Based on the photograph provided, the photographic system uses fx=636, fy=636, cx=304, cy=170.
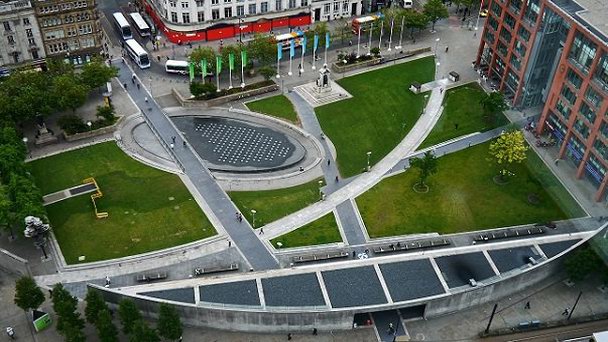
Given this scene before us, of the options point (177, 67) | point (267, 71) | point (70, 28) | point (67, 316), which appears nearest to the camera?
point (67, 316)

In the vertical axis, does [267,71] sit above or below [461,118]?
above

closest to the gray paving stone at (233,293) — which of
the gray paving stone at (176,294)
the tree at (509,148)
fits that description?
the gray paving stone at (176,294)

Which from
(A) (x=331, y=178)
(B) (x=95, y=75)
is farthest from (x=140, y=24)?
(A) (x=331, y=178)

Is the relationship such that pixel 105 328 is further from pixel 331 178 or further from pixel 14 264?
pixel 331 178

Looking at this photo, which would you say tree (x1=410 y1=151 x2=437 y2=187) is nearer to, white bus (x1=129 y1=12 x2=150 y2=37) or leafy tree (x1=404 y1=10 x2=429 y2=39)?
leafy tree (x1=404 y1=10 x2=429 y2=39)

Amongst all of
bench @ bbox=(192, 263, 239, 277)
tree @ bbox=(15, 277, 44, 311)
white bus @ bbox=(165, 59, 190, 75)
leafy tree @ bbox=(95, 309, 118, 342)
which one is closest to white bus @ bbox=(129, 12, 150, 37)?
white bus @ bbox=(165, 59, 190, 75)

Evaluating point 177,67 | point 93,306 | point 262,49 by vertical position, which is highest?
point 262,49

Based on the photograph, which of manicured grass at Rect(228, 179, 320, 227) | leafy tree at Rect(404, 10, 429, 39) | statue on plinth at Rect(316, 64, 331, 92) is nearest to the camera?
manicured grass at Rect(228, 179, 320, 227)

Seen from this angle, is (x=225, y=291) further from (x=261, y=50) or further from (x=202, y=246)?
(x=261, y=50)
